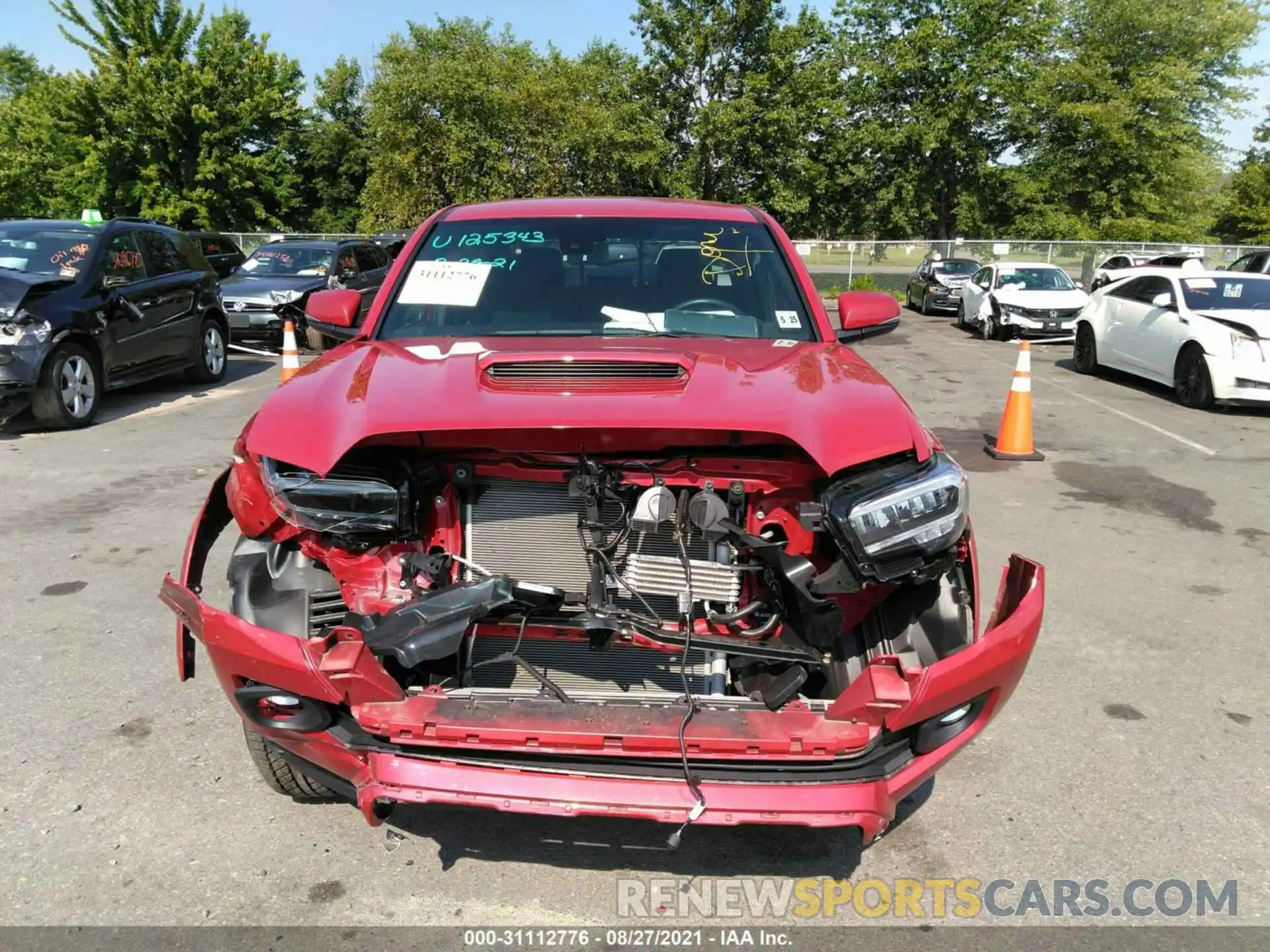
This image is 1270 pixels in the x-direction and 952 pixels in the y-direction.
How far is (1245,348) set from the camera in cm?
1057

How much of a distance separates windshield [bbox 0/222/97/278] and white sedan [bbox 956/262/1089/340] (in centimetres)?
1545

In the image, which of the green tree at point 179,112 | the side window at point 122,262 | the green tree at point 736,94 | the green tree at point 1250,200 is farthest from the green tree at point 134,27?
the green tree at point 1250,200

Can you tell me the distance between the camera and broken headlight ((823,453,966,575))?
8.07 ft

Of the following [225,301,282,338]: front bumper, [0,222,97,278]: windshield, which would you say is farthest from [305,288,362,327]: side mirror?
[225,301,282,338]: front bumper

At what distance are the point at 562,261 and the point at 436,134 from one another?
33.3 m

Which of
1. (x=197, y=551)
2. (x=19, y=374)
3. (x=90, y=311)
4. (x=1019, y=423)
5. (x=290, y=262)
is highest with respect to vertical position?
(x=290, y=262)

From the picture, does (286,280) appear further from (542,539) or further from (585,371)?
(542,539)

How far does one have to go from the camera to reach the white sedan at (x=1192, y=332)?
10.6 meters

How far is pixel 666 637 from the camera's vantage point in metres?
2.54

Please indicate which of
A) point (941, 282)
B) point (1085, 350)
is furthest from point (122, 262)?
point (941, 282)

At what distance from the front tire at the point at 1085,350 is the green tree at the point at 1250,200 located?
35.9 m

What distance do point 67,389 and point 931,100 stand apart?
38.4 metres

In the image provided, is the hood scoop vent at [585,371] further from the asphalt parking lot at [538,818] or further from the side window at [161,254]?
the side window at [161,254]

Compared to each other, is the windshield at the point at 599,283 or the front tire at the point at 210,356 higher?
the windshield at the point at 599,283
